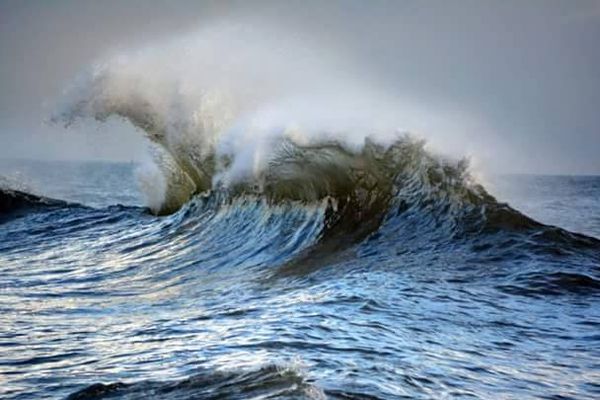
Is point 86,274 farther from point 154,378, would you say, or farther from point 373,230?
point 154,378

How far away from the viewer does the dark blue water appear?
4574mm

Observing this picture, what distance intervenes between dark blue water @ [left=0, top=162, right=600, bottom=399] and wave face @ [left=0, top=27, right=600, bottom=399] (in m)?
0.03

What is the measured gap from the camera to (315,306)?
674cm

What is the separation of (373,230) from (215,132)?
689 centimetres

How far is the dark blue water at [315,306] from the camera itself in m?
4.57

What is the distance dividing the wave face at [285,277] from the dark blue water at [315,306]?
1.1 inches

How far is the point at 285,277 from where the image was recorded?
9047 millimetres

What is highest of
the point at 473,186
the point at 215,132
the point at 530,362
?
the point at 215,132

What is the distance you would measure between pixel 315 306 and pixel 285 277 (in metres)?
2.33

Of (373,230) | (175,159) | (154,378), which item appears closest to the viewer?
(154,378)

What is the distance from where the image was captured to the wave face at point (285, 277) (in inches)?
186

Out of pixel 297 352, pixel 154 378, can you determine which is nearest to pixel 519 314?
pixel 297 352

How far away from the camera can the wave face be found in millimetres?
4727

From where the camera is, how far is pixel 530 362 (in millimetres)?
5242
